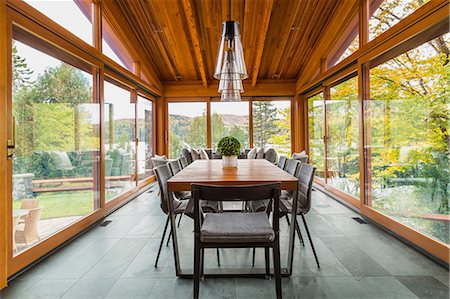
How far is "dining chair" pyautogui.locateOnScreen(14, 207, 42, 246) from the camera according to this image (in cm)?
229

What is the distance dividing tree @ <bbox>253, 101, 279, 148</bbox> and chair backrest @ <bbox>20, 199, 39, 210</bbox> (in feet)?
19.0

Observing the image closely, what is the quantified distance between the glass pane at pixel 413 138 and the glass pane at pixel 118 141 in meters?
3.94

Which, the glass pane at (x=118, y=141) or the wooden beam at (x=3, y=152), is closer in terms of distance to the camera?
the wooden beam at (x=3, y=152)

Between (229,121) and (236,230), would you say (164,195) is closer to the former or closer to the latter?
(236,230)

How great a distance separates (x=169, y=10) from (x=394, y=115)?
3836 millimetres

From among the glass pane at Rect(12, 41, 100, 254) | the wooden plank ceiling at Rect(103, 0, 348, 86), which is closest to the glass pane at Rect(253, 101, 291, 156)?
the wooden plank ceiling at Rect(103, 0, 348, 86)

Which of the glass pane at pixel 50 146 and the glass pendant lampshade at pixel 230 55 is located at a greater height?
the glass pendant lampshade at pixel 230 55

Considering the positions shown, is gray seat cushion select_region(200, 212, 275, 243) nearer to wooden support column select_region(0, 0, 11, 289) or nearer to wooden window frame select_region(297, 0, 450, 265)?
wooden support column select_region(0, 0, 11, 289)

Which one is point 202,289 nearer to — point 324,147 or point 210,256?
point 210,256

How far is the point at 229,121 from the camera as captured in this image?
766 centimetres

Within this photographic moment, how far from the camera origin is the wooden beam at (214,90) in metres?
Result: 7.42

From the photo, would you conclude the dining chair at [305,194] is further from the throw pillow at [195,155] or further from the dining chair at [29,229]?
the throw pillow at [195,155]

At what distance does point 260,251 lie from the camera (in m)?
2.64

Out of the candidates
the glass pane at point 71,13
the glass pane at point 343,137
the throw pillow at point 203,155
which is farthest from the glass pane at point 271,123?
the glass pane at point 71,13
